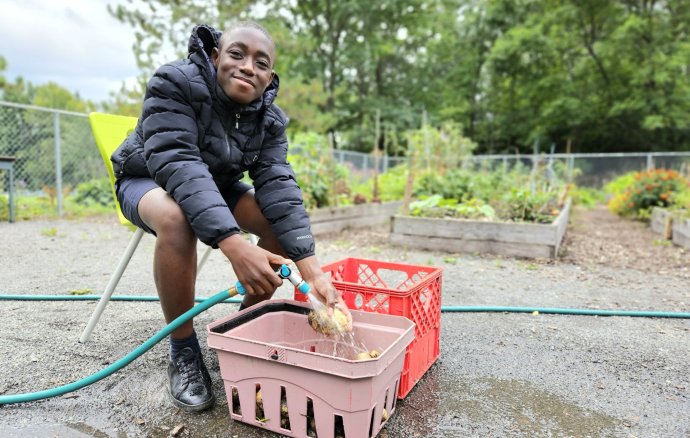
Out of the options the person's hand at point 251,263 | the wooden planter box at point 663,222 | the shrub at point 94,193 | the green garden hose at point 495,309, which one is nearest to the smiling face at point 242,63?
the person's hand at point 251,263

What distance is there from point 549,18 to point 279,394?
20.5 m

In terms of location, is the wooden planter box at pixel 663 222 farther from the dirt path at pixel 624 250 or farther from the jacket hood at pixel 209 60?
the jacket hood at pixel 209 60

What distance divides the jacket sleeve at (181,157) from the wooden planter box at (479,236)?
329 centimetres

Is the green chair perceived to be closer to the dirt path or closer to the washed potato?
the washed potato

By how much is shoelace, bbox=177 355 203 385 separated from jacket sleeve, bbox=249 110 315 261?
0.48 m

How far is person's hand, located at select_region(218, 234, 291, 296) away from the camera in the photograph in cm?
134

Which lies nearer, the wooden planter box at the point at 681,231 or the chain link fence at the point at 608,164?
the wooden planter box at the point at 681,231

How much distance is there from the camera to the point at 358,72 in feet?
71.7

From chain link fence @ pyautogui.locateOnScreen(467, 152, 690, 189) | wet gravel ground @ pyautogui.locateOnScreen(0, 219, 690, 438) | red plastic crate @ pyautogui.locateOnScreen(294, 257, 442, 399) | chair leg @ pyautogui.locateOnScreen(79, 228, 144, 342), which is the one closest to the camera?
wet gravel ground @ pyautogui.locateOnScreen(0, 219, 690, 438)

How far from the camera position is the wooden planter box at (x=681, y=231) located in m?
4.80

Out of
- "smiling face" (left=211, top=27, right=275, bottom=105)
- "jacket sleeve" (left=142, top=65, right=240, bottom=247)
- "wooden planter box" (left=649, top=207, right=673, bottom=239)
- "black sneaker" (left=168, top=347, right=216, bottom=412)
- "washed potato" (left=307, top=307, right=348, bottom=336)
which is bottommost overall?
"wooden planter box" (left=649, top=207, right=673, bottom=239)

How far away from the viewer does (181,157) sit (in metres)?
1.45

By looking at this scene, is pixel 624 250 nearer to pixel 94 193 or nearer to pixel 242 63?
pixel 242 63

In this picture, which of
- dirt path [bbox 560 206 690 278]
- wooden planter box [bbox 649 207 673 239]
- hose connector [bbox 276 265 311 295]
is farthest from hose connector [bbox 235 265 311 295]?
wooden planter box [bbox 649 207 673 239]
